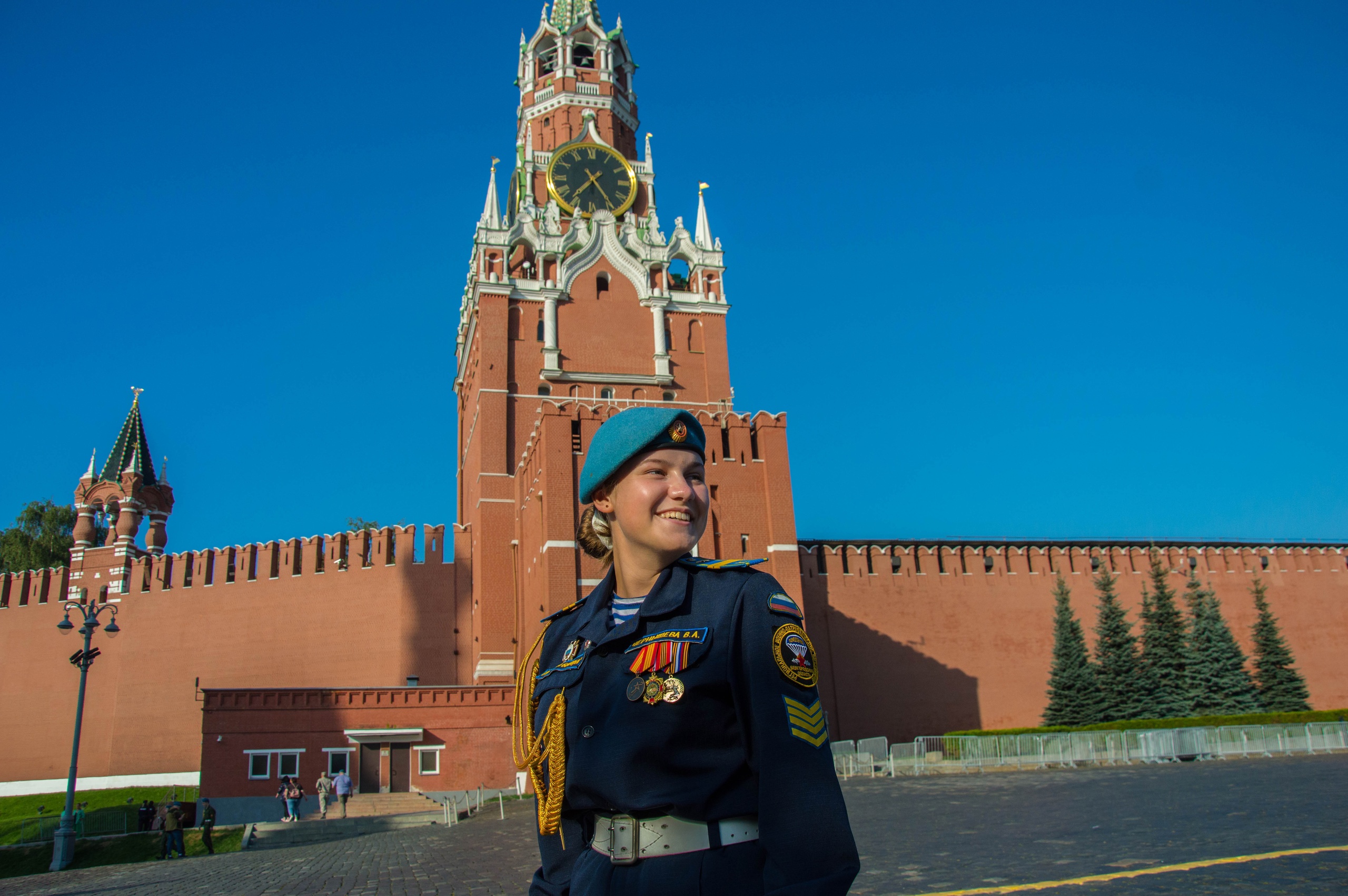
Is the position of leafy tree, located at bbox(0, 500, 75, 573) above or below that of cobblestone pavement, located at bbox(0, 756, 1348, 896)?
above

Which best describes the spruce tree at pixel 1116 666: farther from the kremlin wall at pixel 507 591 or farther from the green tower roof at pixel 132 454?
the green tower roof at pixel 132 454

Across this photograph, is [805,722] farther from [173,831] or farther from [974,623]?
[974,623]

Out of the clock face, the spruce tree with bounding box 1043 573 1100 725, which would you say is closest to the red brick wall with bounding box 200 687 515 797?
the spruce tree with bounding box 1043 573 1100 725

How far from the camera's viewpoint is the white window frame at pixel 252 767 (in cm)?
2353

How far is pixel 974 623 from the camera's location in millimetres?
30484

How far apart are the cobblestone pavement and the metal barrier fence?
3.27m

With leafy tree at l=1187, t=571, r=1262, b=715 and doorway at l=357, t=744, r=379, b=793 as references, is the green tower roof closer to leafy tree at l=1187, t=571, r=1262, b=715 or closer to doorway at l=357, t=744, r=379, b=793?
doorway at l=357, t=744, r=379, b=793

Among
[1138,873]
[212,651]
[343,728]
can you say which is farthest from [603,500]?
[212,651]

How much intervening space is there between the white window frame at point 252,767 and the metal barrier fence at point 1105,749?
1310cm

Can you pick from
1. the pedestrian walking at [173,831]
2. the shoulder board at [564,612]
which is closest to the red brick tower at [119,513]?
the pedestrian walking at [173,831]

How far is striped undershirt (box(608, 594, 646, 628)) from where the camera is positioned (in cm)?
251

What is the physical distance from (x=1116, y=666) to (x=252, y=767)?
915 inches

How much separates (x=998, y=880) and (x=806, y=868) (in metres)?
5.83

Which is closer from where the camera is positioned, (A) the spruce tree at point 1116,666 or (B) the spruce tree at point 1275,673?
(A) the spruce tree at point 1116,666
